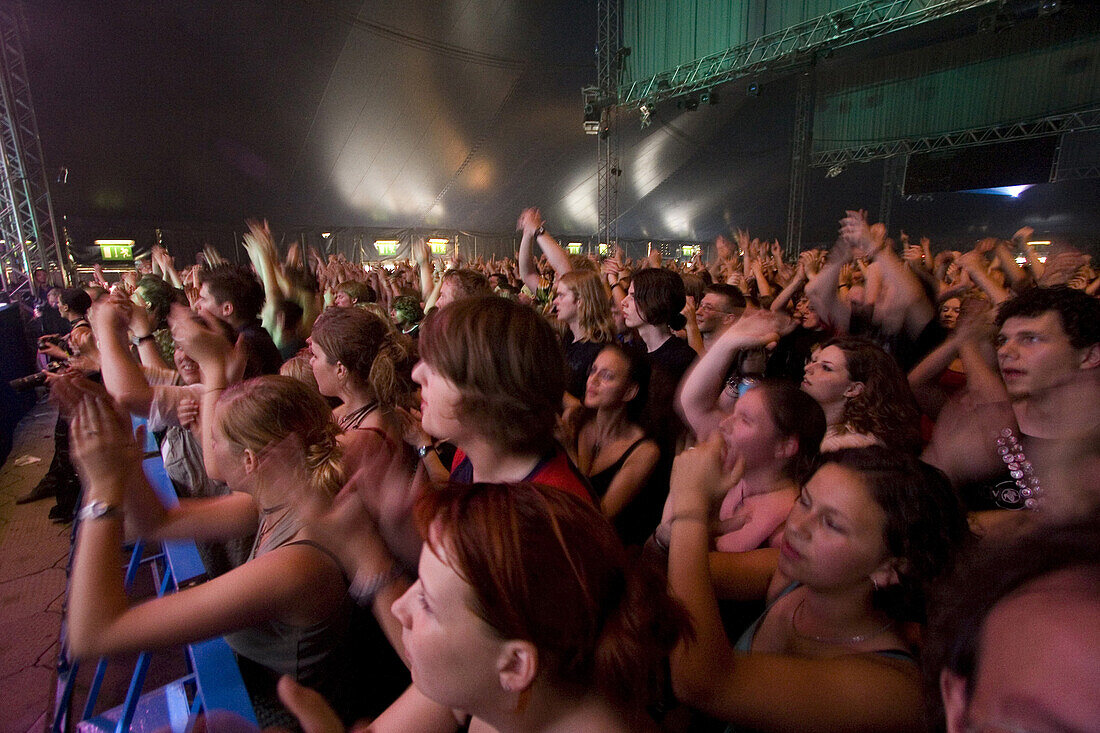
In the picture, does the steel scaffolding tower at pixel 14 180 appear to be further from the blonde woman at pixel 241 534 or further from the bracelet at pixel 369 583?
the bracelet at pixel 369 583

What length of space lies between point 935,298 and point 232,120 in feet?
43.2

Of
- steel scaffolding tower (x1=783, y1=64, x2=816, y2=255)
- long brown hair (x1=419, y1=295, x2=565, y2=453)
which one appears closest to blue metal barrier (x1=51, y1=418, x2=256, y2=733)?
long brown hair (x1=419, y1=295, x2=565, y2=453)

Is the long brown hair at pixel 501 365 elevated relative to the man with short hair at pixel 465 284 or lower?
lower

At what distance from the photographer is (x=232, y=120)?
1127 centimetres

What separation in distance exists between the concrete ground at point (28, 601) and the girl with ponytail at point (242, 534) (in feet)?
5.02

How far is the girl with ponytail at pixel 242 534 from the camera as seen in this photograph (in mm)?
1011

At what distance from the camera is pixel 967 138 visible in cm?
1150

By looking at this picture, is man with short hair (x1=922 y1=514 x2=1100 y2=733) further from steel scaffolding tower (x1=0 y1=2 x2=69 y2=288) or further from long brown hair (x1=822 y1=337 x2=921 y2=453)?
steel scaffolding tower (x1=0 y1=2 x2=69 y2=288)

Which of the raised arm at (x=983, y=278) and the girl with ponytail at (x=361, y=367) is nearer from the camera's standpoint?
the girl with ponytail at (x=361, y=367)

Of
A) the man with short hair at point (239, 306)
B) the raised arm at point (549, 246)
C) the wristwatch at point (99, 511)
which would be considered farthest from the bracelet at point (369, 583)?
the raised arm at point (549, 246)

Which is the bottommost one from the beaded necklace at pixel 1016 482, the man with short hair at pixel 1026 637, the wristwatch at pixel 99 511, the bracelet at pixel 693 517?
the beaded necklace at pixel 1016 482

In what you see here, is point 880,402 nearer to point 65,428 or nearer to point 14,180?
point 65,428

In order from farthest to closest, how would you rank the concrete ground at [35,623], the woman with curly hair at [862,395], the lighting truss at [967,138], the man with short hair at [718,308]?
the lighting truss at [967,138] < the man with short hair at [718,308] < the concrete ground at [35,623] < the woman with curly hair at [862,395]

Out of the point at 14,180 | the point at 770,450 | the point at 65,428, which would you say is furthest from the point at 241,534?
the point at 14,180
